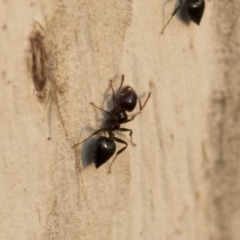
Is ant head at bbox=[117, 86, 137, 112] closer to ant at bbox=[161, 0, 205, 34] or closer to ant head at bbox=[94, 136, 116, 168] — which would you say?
ant head at bbox=[94, 136, 116, 168]

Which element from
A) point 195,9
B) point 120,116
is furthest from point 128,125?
point 195,9

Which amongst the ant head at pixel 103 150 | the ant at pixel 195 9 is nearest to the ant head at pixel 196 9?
the ant at pixel 195 9

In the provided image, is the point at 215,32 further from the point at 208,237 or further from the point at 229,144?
the point at 208,237

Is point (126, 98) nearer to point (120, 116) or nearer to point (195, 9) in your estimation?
point (120, 116)

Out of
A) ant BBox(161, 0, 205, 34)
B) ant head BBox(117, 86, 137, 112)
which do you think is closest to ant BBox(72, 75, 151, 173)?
ant head BBox(117, 86, 137, 112)

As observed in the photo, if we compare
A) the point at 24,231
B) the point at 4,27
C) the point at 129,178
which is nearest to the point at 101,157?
the point at 129,178

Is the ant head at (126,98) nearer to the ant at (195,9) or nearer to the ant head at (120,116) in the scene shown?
the ant head at (120,116)
